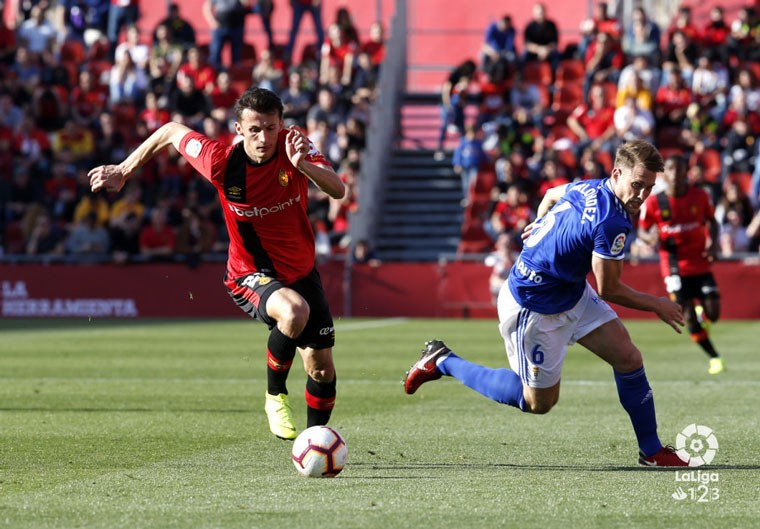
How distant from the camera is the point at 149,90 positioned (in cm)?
2723

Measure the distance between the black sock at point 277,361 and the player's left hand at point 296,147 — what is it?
1.26 metres

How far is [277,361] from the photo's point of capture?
816 cm

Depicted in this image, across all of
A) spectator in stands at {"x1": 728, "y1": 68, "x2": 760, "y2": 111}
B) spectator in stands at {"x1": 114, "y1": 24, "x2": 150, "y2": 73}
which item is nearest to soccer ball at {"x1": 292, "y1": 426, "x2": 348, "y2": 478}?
spectator in stands at {"x1": 728, "y1": 68, "x2": 760, "y2": 111}

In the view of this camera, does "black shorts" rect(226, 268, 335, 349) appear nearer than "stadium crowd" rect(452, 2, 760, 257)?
Yes

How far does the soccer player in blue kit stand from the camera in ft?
23.6

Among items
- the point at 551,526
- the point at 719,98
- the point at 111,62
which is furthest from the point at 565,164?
the point at 551,526

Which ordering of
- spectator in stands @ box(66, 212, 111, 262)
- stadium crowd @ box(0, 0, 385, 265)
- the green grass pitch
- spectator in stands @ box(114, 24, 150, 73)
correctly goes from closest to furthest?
the green grass pitch
spectator in stands @ box(66, 212, 111, 262)
stadium crowd @ box(0, 0, 385, 265)
spectator in stands @ box(114, 24, 150, 73)

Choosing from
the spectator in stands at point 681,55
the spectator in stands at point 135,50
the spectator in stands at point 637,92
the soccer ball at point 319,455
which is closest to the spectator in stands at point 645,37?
the spectator in stands at point 681,55

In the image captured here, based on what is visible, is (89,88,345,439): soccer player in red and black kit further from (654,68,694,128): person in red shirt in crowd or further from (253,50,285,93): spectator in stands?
(253,50,285,93): spectator in stands

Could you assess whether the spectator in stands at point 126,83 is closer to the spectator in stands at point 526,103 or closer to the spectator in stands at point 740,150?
the spectator in stands at point 526,103

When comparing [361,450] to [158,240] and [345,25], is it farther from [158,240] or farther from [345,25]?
[345,25]

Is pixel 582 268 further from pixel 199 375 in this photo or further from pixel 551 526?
pixel 199 375

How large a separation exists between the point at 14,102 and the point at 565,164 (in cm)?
1147

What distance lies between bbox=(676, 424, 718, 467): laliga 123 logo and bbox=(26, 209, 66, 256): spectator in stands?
1711cm
